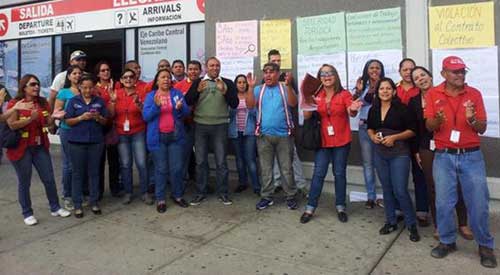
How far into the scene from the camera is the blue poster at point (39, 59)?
10.4m

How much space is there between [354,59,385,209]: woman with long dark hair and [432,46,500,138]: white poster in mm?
1019

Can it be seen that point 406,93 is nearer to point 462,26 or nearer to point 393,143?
point 393,143

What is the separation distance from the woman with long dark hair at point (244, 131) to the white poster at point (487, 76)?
2675 millimetres

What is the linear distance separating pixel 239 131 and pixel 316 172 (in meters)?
1.52

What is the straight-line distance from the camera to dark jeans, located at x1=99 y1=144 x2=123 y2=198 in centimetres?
631

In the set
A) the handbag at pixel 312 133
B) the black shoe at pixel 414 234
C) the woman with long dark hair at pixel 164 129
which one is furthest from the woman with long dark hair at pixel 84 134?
the black shoe at pixel 414 234

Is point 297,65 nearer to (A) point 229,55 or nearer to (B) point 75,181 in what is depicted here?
(A) point 229,55

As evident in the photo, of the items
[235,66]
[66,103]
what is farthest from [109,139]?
[235,66]

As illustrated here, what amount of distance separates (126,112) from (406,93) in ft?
11.2

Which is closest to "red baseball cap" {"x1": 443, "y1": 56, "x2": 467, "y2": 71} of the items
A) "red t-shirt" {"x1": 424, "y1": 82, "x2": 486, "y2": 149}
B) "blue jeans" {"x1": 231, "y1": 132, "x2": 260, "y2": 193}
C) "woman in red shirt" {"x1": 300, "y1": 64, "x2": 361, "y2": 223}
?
"red t-shirt" {"x1": 424, "y1": 82, "x2": 486, "y2": 149}

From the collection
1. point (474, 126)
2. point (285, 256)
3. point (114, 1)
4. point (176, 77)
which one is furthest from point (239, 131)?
point (114, 1)

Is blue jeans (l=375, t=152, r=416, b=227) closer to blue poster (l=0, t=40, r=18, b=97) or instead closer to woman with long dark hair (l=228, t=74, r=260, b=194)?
woman with long dark hair (l=228, t=74, r=260, b=194)

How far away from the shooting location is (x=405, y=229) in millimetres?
4902

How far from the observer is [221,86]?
5836 mm
